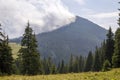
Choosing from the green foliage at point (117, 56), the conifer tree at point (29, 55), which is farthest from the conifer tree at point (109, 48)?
the conifer tree at point (29, 55)

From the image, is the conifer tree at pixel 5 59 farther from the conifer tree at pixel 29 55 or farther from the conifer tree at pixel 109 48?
the conifer tree at pixel 109 48

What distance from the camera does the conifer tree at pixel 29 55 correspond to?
61.4m

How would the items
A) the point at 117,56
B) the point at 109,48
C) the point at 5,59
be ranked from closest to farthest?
the point at 5,59 → the point at 117,56 → the point at 109,48

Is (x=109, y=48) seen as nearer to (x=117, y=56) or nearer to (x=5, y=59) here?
(x=117, y=56)

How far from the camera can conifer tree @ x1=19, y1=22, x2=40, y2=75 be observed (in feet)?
201

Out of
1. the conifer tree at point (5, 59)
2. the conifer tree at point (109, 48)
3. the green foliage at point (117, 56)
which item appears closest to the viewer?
the conifer tree at point (5, 59)

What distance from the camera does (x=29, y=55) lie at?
61656 mm

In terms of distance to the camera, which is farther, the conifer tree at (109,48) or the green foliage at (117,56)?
the conifer tree at (109,48)

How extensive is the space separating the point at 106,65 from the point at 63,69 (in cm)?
10535

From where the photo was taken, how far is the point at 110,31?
8700cm

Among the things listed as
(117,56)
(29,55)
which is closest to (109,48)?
(117,56)

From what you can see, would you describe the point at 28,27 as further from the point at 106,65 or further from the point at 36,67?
the point at 106,65

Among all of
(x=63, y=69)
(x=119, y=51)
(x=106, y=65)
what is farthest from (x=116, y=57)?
(x=63, y=69)

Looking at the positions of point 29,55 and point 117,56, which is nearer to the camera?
point 29,55
